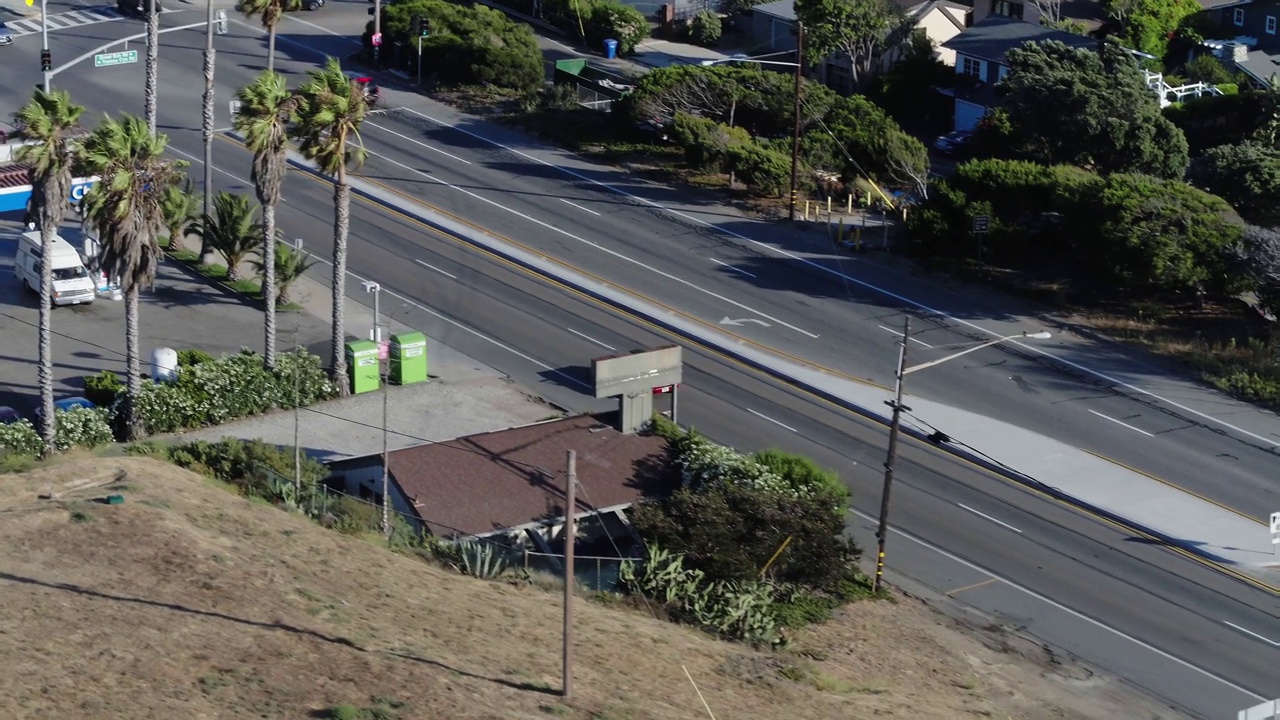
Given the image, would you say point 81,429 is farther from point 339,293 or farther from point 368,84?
point 368,84

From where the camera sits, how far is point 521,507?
34500 millimetres

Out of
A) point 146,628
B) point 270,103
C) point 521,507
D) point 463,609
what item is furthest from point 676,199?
point 146,628

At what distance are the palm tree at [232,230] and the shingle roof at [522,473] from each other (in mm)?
16590

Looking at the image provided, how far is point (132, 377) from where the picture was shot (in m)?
38.8

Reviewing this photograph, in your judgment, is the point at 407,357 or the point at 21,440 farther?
the point at 407,357

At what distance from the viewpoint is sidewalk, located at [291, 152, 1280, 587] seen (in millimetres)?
36562

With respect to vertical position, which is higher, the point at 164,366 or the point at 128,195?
the point at 128,195

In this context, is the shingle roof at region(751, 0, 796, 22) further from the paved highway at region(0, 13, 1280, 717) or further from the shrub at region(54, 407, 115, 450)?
the shrub at region(54, 407, 115, 450)

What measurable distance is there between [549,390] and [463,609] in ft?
50.9

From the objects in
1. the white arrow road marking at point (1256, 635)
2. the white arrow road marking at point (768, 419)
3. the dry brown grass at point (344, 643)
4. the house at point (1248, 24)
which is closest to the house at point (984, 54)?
the house at point (1248, 24)

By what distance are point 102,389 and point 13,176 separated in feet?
62.7

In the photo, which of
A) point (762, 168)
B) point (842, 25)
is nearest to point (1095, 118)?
point (762, 168)

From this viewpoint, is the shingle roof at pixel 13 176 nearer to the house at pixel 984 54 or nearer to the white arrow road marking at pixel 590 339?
the white arrow road marking at pixel 590 339

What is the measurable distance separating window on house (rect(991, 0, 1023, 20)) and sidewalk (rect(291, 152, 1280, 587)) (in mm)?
39747
